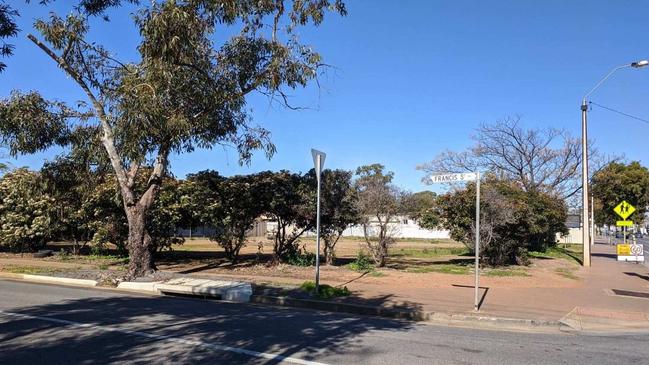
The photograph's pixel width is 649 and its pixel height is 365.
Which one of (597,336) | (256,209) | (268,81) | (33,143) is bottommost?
(597,336)

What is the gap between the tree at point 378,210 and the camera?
19422 mm

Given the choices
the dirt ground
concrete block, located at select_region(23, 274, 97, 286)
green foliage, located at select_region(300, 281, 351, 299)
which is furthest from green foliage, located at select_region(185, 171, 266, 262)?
green foliage, located at select_region(300, 281, 351, 299)

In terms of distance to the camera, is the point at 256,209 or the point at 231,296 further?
the point at 256,209

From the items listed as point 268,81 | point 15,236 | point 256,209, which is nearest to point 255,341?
point 268,81

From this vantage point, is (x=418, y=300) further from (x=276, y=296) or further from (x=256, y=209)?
(x=256, y=209)

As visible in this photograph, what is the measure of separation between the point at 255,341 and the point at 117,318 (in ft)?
10.6

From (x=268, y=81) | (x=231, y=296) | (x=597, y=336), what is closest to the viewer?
(x=597, y=336)

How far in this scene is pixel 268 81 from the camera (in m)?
14.9

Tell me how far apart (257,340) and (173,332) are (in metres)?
1.44

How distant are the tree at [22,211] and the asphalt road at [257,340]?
15.2m

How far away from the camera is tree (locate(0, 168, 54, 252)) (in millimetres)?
25297

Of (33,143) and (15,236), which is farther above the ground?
(33,143)

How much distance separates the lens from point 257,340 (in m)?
8.12

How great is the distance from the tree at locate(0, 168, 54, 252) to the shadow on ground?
1502cm
